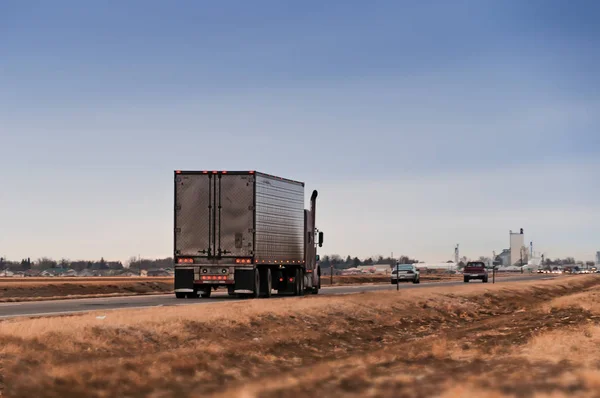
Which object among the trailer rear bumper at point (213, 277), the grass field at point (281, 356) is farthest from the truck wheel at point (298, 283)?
the grass field at point (281, 356)

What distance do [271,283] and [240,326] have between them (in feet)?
49.5

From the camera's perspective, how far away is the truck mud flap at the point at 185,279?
125 ft

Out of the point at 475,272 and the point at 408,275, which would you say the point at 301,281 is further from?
the point at 475,272

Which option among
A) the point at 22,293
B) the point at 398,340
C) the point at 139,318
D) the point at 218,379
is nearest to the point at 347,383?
the point at 218,379

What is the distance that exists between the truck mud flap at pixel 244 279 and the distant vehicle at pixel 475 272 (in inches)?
2075

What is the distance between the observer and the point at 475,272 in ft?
286

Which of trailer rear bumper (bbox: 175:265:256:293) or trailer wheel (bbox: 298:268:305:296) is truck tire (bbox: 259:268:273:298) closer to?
trailer rear bumper (bbox: 175:265:256:293)

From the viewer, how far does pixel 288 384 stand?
637 inches

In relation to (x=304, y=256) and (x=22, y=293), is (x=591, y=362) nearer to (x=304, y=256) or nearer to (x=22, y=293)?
(x=304, y=256)

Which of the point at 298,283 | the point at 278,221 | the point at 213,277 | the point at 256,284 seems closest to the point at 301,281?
the point at 298,283

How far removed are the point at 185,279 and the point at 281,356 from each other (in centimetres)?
1633

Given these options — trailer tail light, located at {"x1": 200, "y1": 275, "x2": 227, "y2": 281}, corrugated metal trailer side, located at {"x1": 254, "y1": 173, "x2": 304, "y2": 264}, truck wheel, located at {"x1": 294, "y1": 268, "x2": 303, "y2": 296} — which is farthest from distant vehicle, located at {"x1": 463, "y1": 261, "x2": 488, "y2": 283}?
trailer tail light, located at {"x1": 200, "y1": 275, "x2": 227, "y2": 281}

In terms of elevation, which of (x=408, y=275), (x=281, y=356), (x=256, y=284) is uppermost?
(x=256, y=284)

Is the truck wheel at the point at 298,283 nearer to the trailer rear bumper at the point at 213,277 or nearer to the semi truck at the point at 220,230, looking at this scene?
the semi truck at the point at 220,230
